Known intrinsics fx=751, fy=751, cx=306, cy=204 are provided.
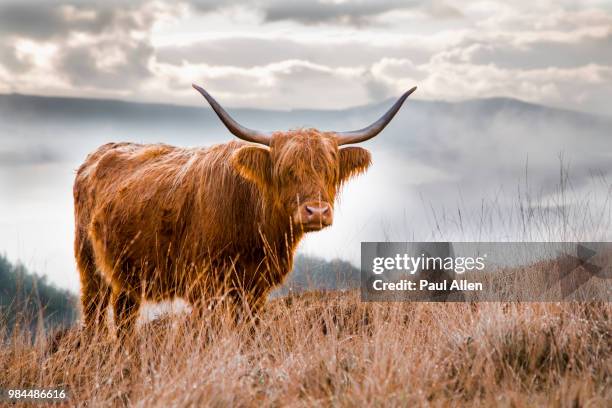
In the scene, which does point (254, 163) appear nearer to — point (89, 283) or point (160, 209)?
point (160, 209)

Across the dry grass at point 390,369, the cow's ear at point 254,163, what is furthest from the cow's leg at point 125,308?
the cow's ear at point 254,163

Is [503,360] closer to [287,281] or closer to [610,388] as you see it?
[610,388]

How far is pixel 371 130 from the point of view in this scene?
271 inches

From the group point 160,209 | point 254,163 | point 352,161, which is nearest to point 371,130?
point 352,161

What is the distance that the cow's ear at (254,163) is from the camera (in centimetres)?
648

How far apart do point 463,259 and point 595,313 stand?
1957 mm

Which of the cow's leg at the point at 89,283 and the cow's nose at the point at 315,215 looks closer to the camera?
the cow's nose at the point at 315,215

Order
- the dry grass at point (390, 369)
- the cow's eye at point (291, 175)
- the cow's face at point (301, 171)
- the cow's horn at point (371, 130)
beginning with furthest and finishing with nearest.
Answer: the cow's horn at point (371, 130), the cow's eye at point (291, 175), the cow's face at point (301, 171), the dry grass at point (390, 369)

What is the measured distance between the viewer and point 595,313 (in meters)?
5.82

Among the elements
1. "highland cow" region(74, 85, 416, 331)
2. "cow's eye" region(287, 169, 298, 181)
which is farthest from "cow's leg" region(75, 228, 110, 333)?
"cow's eye" region(287, 169, 298, 181)

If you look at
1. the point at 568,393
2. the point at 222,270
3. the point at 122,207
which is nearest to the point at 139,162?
the point at 122,207

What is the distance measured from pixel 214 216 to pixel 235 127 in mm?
812

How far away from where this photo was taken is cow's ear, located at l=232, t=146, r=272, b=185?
648 cm

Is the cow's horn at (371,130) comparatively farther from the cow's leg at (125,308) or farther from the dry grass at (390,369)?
the cow's leg at (125,308)
